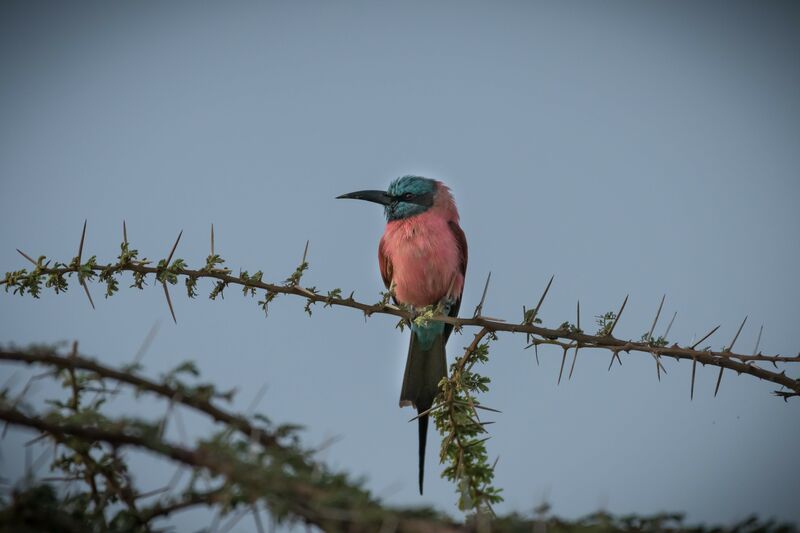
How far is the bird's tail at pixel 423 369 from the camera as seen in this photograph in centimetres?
410

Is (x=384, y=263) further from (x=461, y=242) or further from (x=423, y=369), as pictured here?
(x=423, y=369)

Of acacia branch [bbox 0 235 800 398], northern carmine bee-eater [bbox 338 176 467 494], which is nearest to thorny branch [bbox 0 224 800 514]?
acacia branch [bbox 0 235 800 398]

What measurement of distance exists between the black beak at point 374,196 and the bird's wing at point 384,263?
0.32m

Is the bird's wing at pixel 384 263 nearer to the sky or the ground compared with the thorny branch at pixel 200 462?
nearer to the sky

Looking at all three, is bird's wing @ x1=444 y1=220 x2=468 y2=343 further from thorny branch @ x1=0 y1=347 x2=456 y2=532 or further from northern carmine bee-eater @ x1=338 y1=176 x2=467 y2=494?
thorny branch @ x1=0 y1=347 x2=456 y2=532

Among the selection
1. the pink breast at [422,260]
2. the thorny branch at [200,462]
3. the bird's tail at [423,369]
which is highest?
the pink breast at [422,260]

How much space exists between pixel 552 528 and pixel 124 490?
0.93 m

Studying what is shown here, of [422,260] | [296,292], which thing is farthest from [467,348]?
[422,260]

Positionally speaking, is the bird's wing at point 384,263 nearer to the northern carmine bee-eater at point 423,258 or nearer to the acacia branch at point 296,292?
the northern carmine bee-eater at point 423,258

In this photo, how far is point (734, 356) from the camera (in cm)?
253

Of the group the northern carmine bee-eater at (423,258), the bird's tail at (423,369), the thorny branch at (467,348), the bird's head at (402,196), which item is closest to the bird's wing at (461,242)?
the northern carmine bee-eater at (423,258)

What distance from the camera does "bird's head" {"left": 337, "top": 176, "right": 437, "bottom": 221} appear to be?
5.26m

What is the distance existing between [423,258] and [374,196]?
707mm

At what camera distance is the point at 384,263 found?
521 centimetres
